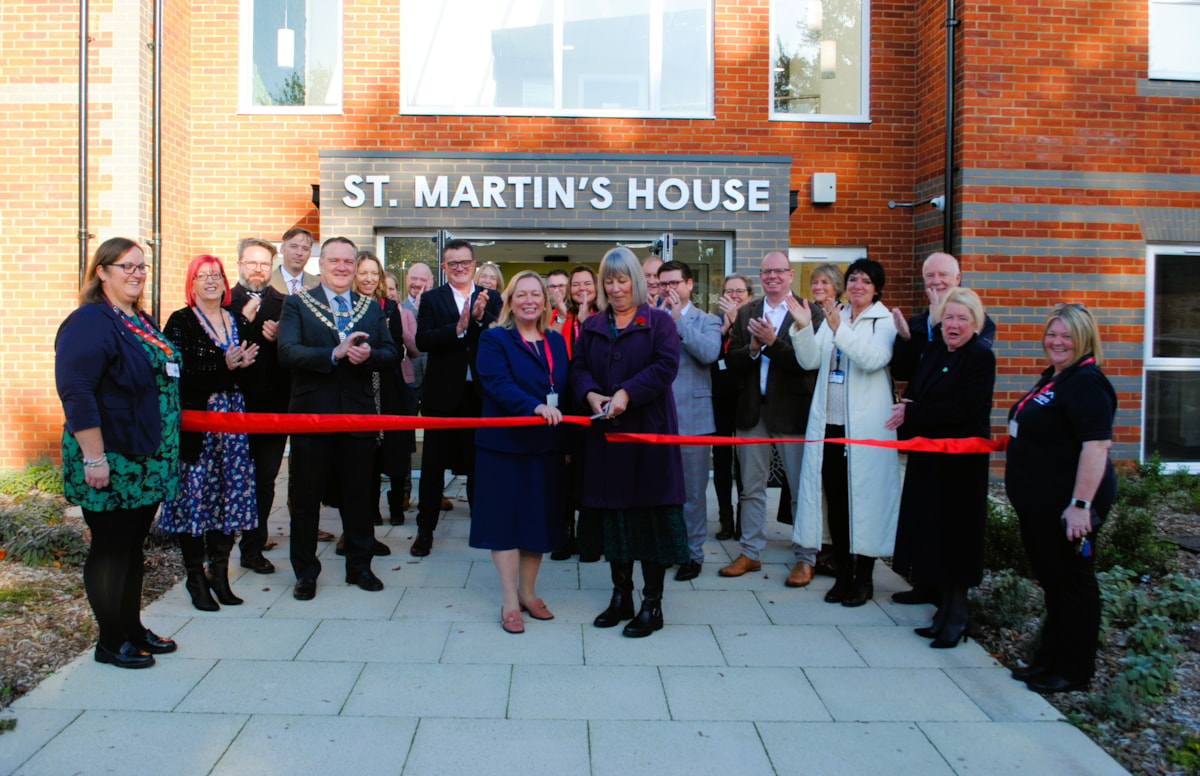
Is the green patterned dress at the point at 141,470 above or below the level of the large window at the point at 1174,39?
below

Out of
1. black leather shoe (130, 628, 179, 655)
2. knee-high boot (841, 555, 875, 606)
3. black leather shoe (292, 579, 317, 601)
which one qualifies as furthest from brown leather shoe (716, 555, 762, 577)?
black leather shoe (130, 628, 179, 655)

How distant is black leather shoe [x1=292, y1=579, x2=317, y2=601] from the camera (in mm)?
5203

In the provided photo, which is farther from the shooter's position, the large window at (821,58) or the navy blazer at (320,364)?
the large window at (821,58)

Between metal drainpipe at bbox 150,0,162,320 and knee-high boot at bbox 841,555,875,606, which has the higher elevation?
metal drainpipe at bbox 150,0,162,320

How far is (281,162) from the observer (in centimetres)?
966

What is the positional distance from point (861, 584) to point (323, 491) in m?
3.20

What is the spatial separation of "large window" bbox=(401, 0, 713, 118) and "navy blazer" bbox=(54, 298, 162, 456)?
→ 639 cm

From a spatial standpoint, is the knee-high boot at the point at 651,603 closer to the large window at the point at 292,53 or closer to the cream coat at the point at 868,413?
the cream coat at the point at 868,413

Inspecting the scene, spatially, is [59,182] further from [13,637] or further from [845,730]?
[845,730]

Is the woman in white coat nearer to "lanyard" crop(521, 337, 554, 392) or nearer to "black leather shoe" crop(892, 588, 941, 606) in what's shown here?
"black leather shoe" crop(892, 588, 941, 606)

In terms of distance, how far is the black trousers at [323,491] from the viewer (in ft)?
17.2

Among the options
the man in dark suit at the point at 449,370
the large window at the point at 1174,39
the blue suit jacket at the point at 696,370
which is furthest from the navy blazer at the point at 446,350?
the large window at the point at 1174,39

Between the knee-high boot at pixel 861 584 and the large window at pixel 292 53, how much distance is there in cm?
743

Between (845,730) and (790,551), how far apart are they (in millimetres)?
2913
